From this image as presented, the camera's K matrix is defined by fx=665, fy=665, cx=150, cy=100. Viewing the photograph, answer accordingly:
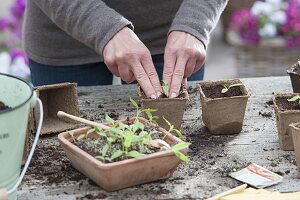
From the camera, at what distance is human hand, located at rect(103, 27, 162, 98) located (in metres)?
1.60

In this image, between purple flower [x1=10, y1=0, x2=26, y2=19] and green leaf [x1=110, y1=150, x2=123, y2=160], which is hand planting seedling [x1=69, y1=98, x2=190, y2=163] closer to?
green leaf [x1=110, y1=150, x2=123, y2=160]

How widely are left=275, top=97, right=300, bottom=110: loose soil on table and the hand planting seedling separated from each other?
0.91 feet

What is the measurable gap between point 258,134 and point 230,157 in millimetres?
153

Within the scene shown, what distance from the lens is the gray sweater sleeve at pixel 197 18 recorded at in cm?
169

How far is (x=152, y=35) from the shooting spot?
1996mm

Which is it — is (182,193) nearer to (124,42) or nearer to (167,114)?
(167,114)

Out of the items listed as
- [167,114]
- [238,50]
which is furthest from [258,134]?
[238,50]

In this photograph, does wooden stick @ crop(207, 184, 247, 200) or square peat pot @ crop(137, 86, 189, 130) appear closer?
wooden stick @ crop(207, 184, 247, 200)

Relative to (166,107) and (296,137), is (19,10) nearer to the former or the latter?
(166,107)

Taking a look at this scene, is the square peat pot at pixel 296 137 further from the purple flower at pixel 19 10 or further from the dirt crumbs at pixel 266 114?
the purple flower at pixel 19 10

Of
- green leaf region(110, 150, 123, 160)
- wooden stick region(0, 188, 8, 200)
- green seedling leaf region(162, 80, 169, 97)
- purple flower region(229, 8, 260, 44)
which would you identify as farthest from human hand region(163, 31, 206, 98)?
purple flower region(229, 8, 260, 44)

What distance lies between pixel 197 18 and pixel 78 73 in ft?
1.52

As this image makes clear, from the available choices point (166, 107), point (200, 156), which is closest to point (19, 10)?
point (166, 107)

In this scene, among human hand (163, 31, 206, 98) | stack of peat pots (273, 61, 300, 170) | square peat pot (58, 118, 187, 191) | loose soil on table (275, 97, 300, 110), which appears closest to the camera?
square peat pot (58, 118, 187, 191)
